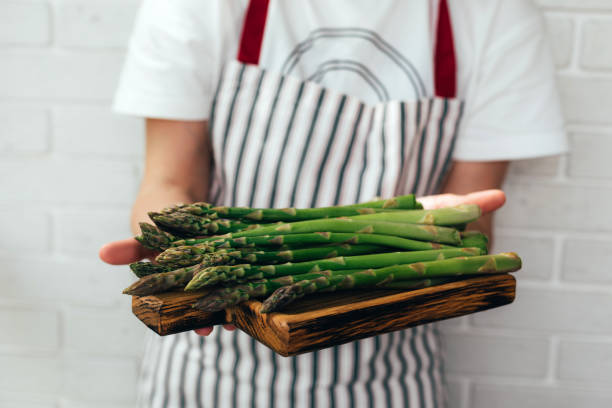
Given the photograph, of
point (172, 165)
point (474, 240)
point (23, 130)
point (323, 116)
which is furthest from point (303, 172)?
point (23, 130)

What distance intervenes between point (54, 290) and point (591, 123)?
3.84 ft

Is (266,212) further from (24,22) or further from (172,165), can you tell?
(24,22)

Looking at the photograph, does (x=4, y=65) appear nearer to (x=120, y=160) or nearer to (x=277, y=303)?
(x=120, y=160)

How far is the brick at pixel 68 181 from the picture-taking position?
1.15 metres

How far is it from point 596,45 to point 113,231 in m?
1.04

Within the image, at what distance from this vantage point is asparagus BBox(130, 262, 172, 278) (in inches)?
22.0

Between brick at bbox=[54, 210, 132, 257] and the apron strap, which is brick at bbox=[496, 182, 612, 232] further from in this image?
brick at bbox=[54, 210, 132, 257]

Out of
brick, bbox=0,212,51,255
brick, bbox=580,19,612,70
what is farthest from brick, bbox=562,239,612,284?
brick, bbox=0,212,51,255

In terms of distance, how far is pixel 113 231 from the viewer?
3.83 ft

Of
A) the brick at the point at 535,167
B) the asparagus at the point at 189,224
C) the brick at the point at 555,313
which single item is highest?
the brick at the point at 535,167

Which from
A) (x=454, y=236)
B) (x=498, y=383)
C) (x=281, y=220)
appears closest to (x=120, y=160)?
(x=281, y=220)

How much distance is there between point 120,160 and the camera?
1143mm

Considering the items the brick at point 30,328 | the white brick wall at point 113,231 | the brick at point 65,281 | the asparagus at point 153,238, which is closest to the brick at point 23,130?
the white brick wall at point 113,231

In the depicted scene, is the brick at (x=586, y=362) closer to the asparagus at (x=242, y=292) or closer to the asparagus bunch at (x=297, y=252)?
the asparagus bunch at (x=297, y=252)
